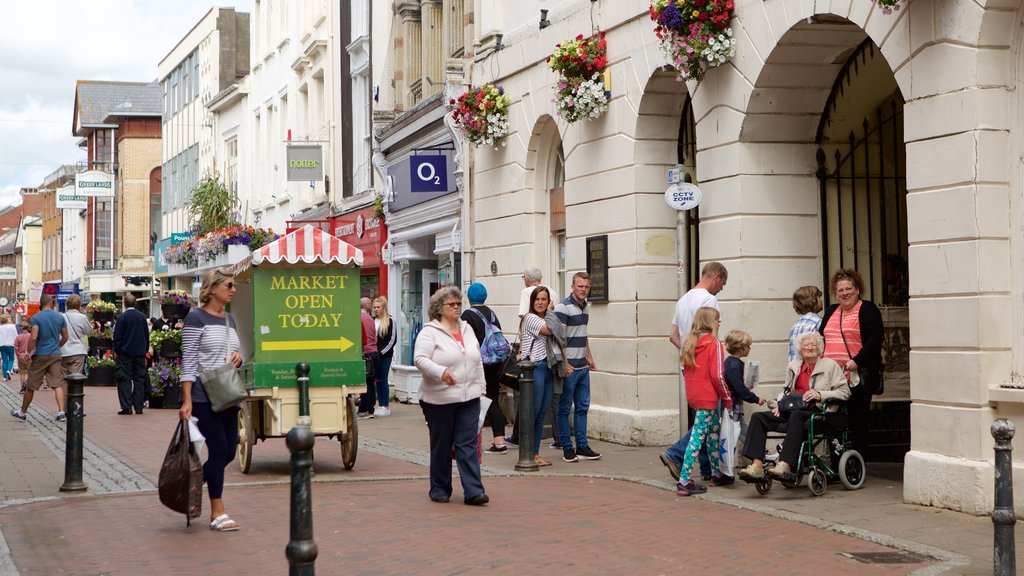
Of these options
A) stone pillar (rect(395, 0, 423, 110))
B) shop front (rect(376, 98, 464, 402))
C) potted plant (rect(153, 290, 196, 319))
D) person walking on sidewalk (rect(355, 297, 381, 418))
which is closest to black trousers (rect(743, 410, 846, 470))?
person walking on sidewalk (rect(355, 297, 381, 418))

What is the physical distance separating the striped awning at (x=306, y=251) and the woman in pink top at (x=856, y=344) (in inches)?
170

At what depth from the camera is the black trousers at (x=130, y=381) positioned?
20.7 meters

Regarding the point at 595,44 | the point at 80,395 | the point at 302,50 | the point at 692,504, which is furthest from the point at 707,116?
the point at 302,50

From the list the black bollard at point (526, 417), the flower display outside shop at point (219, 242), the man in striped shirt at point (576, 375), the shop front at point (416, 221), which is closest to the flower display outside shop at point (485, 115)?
the shop front at point (416, 221)

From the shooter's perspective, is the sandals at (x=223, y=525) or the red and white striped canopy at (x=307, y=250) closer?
the sandals at (x=223, y=525)

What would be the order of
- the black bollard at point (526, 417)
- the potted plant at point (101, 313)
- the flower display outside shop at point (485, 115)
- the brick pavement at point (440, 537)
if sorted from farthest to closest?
1. the potted plant at point (101, 313)
2. the flower display outside shop at point (485, 115)
3. the black bollard at point (526, 417)
4. the brick pavement at point (440, 537)

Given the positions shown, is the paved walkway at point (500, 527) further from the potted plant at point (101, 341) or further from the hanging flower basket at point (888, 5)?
the potted plant at point (101, 341)

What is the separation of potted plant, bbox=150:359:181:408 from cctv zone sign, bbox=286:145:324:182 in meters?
7.32

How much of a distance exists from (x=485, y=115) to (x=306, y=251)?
6.11 metres

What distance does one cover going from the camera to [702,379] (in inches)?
415

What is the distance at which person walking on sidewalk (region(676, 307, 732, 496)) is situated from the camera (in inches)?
415

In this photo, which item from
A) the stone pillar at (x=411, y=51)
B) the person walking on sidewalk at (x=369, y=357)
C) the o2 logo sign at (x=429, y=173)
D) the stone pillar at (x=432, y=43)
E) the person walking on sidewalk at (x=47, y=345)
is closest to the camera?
the person walking on sidewalk at (x=47, y=345)

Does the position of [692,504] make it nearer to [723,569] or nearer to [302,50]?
[723,569]

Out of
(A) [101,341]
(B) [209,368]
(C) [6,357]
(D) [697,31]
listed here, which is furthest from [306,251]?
(C) [6,357]
